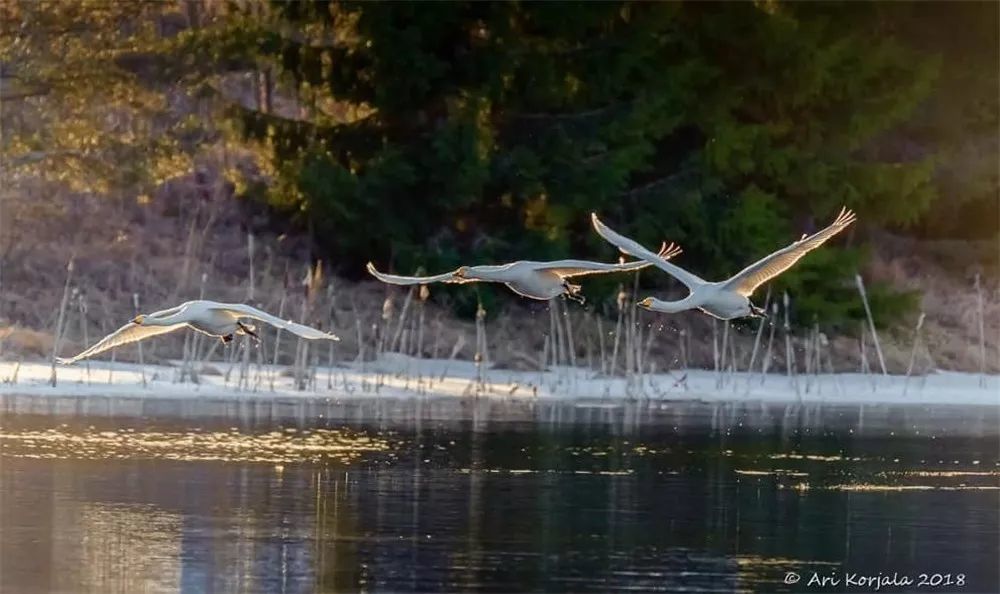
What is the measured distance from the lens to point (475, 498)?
17.4 m

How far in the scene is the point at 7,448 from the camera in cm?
1936

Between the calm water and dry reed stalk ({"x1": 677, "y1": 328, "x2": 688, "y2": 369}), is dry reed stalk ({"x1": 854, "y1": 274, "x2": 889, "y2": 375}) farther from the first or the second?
the calm water

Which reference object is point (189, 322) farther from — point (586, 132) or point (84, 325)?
point (586, 132)

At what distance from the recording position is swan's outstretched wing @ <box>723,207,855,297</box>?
16.5 metres

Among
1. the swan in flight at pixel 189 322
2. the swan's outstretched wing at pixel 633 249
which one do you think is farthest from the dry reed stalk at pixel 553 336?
the swan's outstretched wing at pixel 633 249

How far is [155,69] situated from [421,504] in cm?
1487

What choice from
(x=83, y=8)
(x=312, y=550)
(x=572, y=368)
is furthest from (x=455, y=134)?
(x=312, y=550)

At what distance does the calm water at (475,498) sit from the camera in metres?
14.2

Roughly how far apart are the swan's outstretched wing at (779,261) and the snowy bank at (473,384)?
7937 millimetres

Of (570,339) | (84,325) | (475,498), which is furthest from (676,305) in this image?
(84,325)

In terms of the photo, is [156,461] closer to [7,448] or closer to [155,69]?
[7,448]

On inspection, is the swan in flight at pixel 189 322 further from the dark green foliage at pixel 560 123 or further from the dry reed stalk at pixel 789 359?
the dark green foliage at pixel 560 123

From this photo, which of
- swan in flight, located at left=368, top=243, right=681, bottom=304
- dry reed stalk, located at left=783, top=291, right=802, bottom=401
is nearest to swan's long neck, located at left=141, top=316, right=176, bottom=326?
swan in flight, located at left=368, top=243, right=681, bottom=304

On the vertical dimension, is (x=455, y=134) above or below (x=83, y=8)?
below
